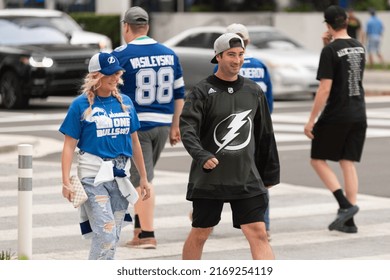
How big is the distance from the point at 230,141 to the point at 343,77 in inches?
132

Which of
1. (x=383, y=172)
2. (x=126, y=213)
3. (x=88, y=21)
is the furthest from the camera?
(x=88, y=21)

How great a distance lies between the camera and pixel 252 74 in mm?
10781

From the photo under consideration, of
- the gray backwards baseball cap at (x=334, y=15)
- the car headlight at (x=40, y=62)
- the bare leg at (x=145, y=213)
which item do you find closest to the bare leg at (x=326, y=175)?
the gray backwards baseball cap at (x=334, y=15)

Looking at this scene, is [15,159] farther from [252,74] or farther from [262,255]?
[262,255]

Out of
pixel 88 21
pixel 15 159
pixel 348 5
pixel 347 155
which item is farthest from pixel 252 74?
pixel 88 21

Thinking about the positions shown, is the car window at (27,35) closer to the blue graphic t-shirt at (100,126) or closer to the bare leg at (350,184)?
the bare leg at (350,184)

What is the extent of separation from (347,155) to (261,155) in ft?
11.0

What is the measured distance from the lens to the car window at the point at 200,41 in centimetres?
2673

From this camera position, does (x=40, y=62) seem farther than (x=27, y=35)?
No

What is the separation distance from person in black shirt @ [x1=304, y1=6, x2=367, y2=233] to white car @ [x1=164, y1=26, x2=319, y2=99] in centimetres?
1390

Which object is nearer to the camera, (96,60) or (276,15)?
(96,60)

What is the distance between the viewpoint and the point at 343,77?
1106 cm

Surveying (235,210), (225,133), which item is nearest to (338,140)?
(235,210)

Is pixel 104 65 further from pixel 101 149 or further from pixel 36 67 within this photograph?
pixel 36 67
